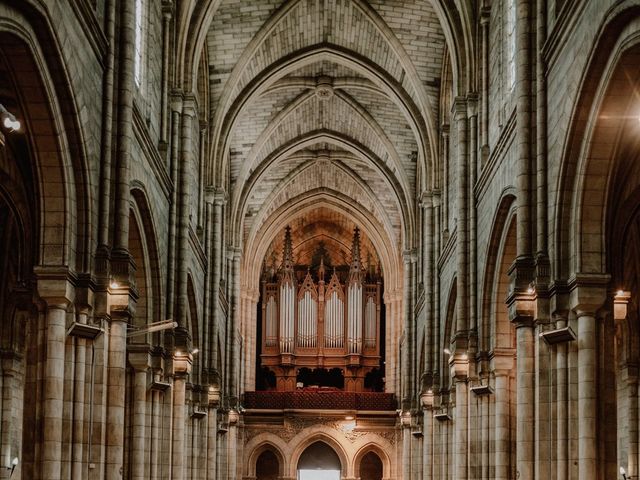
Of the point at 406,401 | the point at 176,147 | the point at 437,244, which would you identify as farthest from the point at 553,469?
the point at 406,401

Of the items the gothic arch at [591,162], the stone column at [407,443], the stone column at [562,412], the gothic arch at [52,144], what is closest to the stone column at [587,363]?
the gothic arch at [591,162]

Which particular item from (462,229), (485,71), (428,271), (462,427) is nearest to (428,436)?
(428,271)

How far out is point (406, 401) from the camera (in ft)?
146

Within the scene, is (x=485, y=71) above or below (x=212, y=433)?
above

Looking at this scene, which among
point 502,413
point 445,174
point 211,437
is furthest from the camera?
point 211,437

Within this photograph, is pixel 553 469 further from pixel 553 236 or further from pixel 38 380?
pixel 38 380

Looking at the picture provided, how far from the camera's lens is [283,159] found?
4781cm

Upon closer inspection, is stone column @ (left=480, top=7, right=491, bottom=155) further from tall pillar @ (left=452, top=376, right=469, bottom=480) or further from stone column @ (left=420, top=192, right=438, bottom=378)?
stone column @ (left=420, top=192, right=438, bottom=378)

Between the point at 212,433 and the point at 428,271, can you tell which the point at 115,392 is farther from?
the point at 428,271

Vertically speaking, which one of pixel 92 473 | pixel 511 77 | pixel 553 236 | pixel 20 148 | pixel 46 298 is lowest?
pixel 92 473

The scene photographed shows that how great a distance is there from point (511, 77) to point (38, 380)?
13.1 m

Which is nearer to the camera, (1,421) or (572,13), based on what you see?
(572,13)

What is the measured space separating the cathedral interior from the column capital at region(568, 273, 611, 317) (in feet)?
0.10

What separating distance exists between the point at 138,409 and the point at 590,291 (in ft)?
36.7
